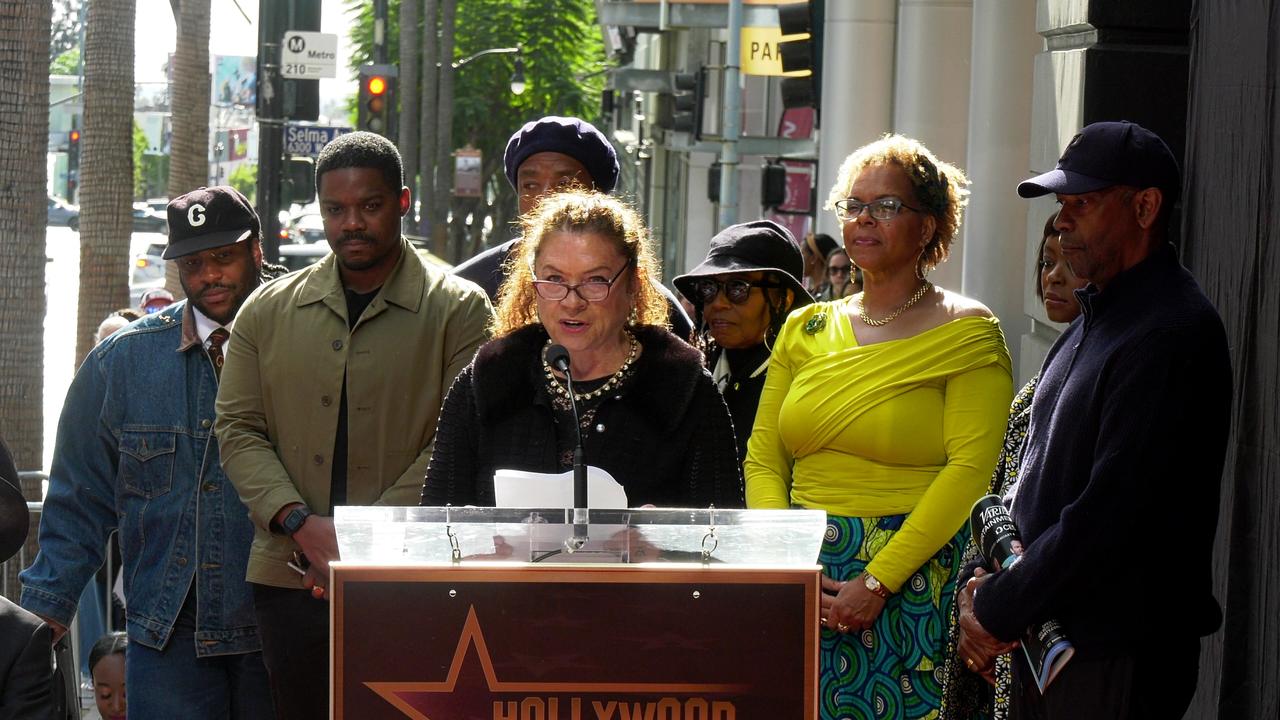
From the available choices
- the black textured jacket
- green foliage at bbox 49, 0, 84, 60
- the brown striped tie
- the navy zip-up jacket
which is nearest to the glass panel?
the navy zip-up jacket

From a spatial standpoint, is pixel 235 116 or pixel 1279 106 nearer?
pixel 1279 106

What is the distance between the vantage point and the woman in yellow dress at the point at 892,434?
5035mm

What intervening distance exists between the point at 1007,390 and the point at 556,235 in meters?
1.60

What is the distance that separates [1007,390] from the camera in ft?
17.0

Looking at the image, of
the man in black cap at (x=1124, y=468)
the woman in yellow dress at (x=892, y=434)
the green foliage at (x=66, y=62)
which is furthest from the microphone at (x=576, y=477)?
the green foliage at (x=66, y=62)

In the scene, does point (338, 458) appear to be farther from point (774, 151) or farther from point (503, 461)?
point (774, 151)

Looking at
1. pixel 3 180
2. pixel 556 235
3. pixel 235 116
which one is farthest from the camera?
pixel 235 116

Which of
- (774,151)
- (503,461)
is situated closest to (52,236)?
(774,151)

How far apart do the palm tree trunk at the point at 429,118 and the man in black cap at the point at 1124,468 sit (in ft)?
118

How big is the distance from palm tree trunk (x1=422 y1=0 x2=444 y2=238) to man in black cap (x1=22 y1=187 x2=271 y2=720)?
34171 mm

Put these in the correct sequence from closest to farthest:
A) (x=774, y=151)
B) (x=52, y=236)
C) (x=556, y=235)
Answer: (x=556, y=235), (x=774, y=151), (x=52, y=236)

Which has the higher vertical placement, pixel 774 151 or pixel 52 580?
pixel 774 151

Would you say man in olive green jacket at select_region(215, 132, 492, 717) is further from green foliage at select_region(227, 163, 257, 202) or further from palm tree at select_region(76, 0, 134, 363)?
green foliage at select_region(227, 163, 257, 202)

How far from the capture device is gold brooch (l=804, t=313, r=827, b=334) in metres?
5.39
